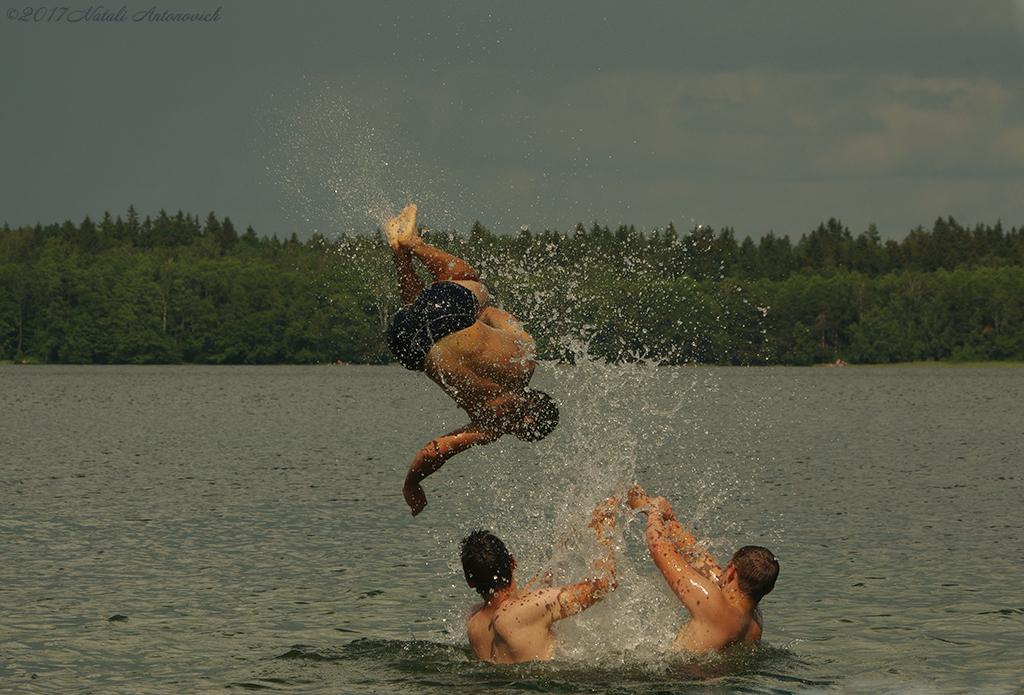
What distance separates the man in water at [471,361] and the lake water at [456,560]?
56.1 inches

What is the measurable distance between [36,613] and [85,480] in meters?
16.4

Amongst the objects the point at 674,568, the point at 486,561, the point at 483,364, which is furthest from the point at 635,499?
the point at 483,364

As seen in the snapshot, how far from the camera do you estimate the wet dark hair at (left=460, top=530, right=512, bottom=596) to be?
1050 centimetres

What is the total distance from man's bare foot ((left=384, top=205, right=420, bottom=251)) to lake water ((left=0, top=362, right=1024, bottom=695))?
3328 mm

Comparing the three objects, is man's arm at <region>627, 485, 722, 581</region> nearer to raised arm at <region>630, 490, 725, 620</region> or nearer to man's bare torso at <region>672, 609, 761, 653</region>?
raised arm at <region>630, 490, 725, 620</region>

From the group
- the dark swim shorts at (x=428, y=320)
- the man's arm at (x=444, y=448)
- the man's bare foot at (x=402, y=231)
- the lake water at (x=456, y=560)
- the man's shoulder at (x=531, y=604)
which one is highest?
the man's bare foot at (x=402, y=231)

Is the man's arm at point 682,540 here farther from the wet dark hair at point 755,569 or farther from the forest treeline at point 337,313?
the forest treeline at point 337,313

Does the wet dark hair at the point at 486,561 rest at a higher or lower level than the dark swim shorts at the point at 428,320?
lower

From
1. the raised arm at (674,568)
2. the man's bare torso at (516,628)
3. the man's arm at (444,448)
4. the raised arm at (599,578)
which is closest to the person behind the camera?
the raised arm at (599,578)

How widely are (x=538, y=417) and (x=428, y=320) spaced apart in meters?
1.40

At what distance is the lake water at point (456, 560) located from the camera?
1258cm

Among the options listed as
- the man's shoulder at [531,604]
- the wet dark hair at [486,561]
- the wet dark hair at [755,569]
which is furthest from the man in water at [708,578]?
the wet dark hair at [486,561]


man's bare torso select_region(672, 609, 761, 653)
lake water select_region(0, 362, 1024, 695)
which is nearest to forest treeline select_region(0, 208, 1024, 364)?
lake water select_region(0, 362, 1024, 695)

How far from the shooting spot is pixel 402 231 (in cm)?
1133
